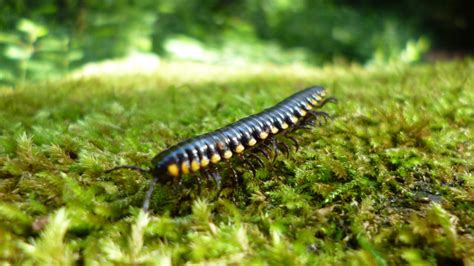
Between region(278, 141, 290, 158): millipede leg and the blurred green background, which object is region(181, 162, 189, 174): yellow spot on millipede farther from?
the blurred green background

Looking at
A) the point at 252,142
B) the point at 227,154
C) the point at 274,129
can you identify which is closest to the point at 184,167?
the point at 227,154

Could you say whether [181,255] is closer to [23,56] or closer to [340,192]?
[340,192]

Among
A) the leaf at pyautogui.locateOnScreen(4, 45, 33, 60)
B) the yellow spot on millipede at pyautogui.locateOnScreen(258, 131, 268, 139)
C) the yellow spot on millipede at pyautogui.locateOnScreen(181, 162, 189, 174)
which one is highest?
the yellow spot on millipede at pyautogui.locateOnScreen(258, 131, 268, 139)

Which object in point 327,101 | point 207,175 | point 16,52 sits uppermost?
point 327,101

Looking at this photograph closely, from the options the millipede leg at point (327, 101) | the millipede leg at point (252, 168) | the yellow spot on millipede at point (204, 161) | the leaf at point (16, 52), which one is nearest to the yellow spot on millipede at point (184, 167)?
the yellow spot on millipede at point (204, 161)

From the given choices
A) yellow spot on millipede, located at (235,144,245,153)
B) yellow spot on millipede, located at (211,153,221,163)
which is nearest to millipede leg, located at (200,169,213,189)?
yellow spot on millipede, located at (211,153,221,163)

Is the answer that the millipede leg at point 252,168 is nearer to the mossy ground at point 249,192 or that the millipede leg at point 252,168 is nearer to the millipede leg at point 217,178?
the mossy ground at point 249,192

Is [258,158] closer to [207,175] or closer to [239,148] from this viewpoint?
[239,148]
